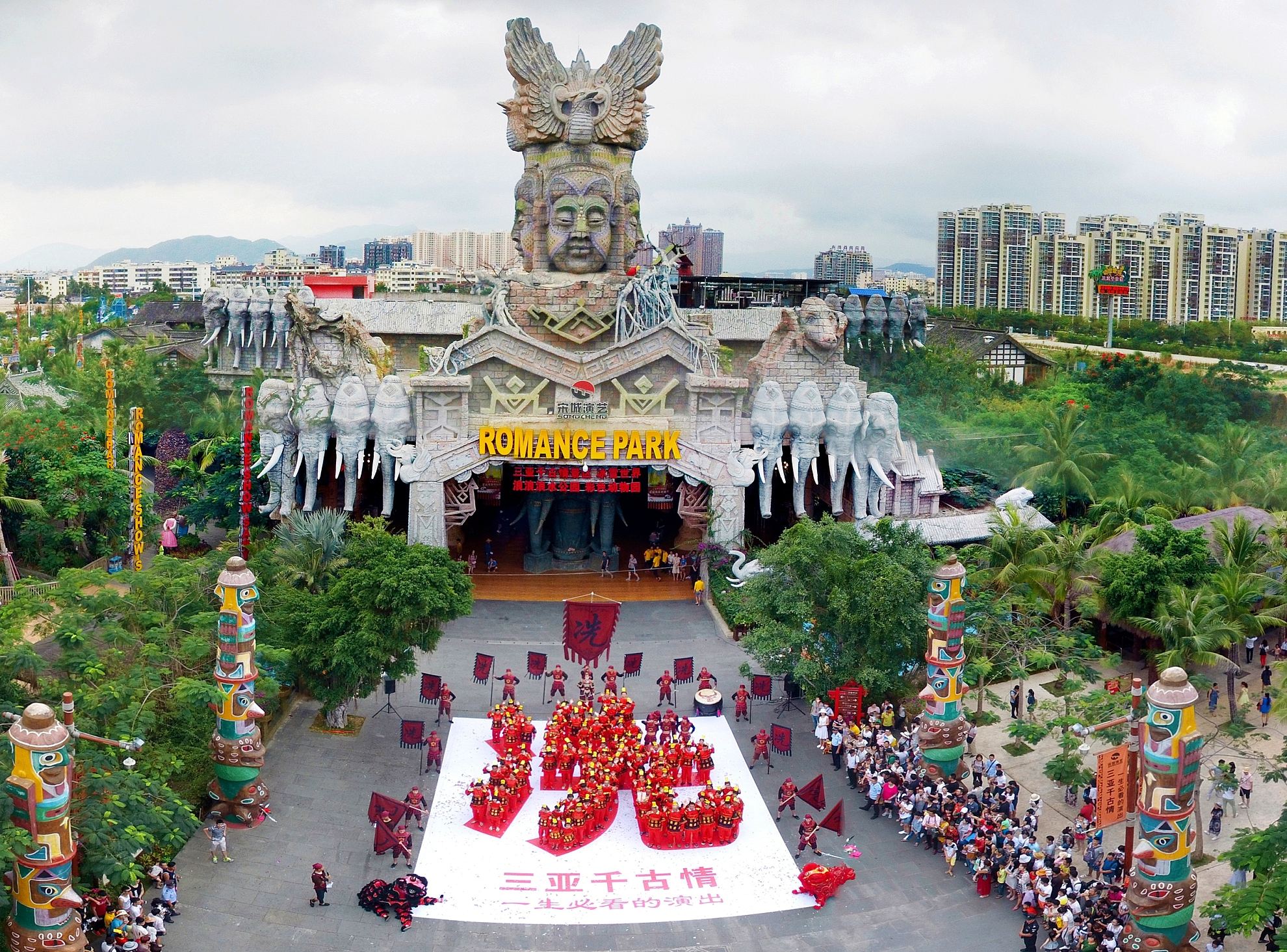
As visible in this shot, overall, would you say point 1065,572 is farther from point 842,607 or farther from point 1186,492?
point 1186,492

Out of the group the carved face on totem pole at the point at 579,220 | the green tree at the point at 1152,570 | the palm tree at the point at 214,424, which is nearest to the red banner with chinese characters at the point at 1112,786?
the green tree at the point at 1152,570

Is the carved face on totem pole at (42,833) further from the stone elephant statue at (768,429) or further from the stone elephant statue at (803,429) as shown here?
the stone elephant statue at (803,429)

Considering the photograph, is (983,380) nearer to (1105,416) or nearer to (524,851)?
(1105,416)

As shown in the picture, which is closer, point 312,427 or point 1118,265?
point 312,427

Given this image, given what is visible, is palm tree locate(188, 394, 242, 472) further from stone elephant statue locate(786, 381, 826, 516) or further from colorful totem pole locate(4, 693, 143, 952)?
colorful totem pole locate(4, 693, 143, 952)

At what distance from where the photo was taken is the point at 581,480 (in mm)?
42250

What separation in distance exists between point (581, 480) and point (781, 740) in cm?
1402

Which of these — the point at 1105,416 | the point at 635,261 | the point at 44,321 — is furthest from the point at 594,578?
the point at 44,321

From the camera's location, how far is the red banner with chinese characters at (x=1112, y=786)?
23.8m

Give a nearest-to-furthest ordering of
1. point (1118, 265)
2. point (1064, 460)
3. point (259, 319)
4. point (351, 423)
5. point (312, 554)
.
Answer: point (312, 554)
point (351, 423)
point (1064, 460)
point (259, 319)
point (1118, 265)

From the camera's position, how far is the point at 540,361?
41.8 m

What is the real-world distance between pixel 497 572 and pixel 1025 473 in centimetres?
2192

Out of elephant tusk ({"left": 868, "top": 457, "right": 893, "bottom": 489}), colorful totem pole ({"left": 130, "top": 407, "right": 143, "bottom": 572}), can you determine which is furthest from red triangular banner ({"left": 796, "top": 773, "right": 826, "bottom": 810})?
colorful totem pole ({"left": 130, "top": 407, "right": 143, "bottom": 572})

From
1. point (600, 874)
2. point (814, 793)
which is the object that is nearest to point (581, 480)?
point (814, 793)
